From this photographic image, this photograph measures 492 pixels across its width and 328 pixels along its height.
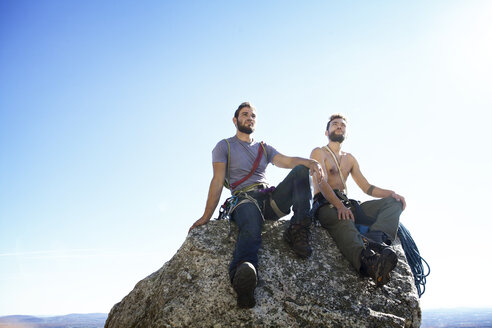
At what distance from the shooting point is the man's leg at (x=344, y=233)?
15.7 feet

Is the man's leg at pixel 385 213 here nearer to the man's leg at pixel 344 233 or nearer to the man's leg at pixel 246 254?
the man's leg at pixel 344 233

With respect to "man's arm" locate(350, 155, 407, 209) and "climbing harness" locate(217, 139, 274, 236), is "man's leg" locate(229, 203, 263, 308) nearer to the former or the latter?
"climbing harness" locate(217, 139, 274, 236)

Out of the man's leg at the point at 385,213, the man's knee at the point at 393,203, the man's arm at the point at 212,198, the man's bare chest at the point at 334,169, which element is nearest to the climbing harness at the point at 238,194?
the man's arm at the point at 212,198

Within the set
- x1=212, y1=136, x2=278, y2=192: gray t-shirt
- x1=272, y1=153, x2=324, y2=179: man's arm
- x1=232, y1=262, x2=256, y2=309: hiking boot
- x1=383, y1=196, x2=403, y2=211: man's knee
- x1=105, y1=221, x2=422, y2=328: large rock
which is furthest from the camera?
x1=383, y1=196, x2=403, y2=211: man's knee

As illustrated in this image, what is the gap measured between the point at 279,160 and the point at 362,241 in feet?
5.96

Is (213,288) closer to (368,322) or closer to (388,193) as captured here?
(368,322)

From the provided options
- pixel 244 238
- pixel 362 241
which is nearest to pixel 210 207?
pixel 244 238

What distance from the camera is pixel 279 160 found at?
18.9 feet

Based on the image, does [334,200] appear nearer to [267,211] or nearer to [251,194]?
[267,211]

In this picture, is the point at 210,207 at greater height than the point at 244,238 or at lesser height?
greater

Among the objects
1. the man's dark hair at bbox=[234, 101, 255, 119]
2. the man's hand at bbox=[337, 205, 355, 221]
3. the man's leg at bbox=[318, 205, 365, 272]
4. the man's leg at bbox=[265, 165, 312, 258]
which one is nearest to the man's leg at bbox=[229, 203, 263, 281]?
the man's leg at bbox=[265, 165, 312, 258]

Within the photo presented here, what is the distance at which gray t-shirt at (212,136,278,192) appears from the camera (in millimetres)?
5486

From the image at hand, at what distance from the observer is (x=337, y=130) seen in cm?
667

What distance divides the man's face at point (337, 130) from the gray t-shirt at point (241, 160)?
1704 millimetres
